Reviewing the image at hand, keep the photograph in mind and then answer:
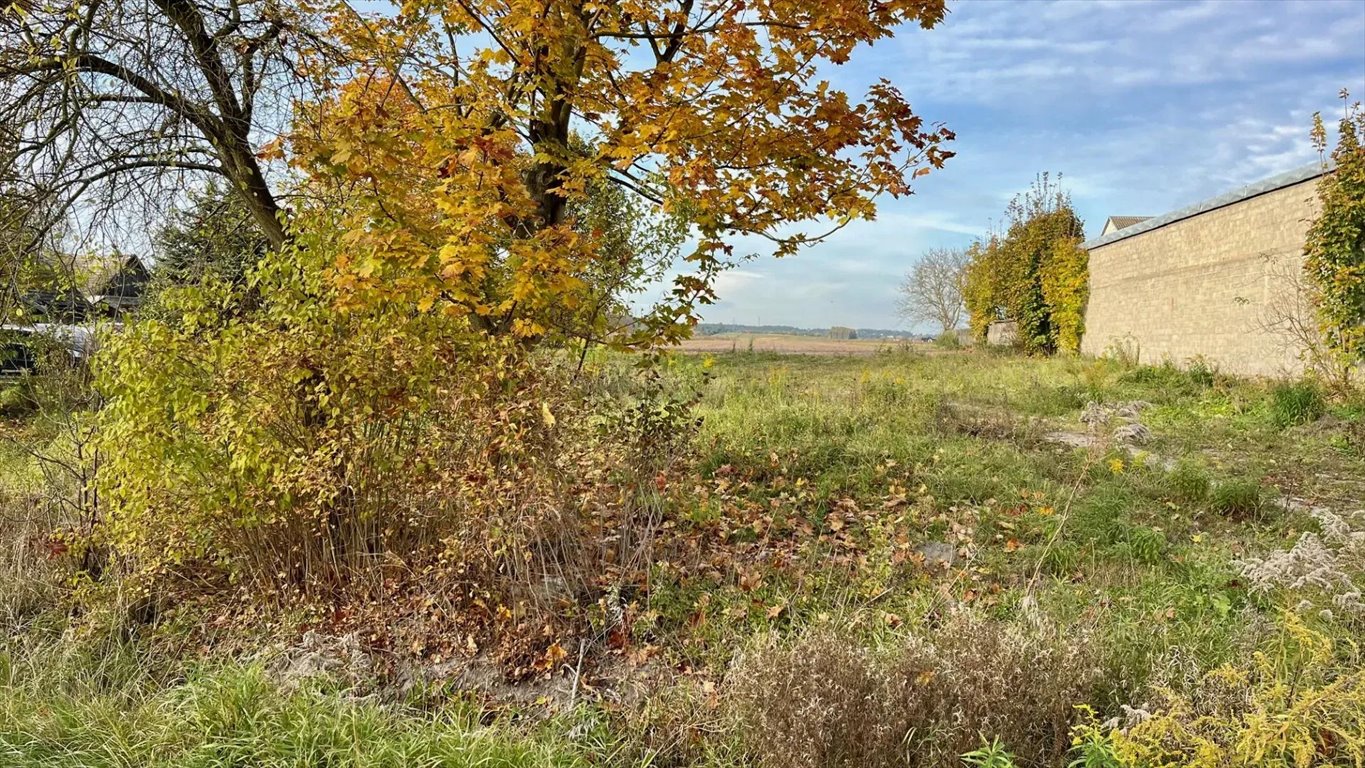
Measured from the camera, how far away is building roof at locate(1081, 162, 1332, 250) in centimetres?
976

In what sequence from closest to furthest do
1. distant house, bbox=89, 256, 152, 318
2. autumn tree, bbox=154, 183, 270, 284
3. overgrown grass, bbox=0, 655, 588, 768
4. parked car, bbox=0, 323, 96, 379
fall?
overgrown grass, bbox=0, 655, 588, 768 → parked car, bbox=0, 323, 96, 379 → distant house, bbox=89, 256, 152, 318 → autumn tree, bbox=154, 183, 270, 284

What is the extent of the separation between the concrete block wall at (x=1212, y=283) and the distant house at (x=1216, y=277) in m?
0.02

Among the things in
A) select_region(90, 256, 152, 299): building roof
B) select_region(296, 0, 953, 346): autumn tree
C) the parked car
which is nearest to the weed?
select_region(296, 0, 953, 346): autumn tree

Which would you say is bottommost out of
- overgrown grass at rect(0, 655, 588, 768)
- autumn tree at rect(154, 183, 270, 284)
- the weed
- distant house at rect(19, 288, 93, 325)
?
overgrown grass at rect(0, 655, 588, 768)

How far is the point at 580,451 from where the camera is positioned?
12.0 feet

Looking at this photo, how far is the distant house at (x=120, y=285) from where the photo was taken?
4852 millimetres

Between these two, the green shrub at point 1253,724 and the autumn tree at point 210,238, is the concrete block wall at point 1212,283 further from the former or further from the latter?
the autumn tree at point 210,238

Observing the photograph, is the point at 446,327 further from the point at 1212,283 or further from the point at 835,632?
the point at 1212,283

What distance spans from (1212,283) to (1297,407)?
457 cm

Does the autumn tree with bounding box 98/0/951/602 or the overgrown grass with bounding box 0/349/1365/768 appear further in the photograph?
the autumn tree with bounding box 98/0/951/602

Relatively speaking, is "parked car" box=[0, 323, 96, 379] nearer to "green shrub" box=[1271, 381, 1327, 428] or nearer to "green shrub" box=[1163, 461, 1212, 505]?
"green shrub" box=[1163, 461, 1212, 505]

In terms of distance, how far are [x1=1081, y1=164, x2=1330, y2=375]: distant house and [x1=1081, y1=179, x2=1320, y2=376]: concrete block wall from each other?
16 millimetres

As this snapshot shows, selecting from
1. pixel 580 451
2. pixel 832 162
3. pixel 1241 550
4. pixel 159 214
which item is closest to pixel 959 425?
pixel 1241 550

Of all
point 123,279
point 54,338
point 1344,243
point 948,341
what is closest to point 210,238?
point 123,279
